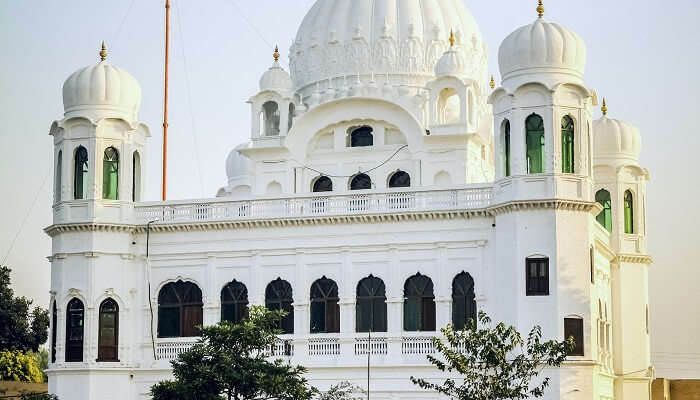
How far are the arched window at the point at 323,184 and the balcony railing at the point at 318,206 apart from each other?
479cm

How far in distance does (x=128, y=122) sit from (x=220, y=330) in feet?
32.8

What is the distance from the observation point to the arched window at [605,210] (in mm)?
48659

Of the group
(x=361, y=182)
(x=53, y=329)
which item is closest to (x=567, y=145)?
(x=361, y=182)

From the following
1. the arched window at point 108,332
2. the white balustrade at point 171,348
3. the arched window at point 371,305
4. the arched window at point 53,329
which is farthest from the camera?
the arched window at point 53,329

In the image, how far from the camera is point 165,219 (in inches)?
1706

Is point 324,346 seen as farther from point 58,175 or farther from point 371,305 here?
point 58,175

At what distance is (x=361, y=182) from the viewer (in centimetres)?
4684

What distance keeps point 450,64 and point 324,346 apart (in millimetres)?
9910

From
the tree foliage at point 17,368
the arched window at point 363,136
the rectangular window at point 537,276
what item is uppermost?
the arched window at point 363,136

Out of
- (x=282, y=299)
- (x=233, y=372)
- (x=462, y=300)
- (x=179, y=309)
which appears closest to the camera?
(x=233, y=372)

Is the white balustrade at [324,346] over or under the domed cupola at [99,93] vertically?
A: under

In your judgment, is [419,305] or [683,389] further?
[683,389]

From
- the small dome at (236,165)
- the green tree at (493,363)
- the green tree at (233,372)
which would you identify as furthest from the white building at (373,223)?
the small dome at (236,165)

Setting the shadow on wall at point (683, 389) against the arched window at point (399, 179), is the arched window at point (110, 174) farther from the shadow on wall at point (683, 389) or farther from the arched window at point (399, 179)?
the shadow on wall at point (683, 389)
